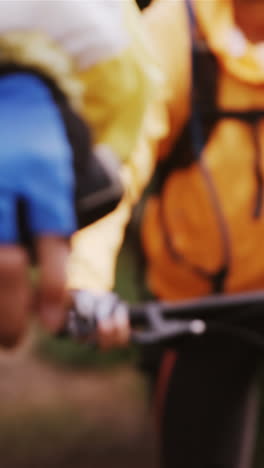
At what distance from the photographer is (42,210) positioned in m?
0.47

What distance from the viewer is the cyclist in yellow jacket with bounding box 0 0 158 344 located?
46cm

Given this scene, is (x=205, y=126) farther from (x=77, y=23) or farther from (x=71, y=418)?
(x=71, y=418)

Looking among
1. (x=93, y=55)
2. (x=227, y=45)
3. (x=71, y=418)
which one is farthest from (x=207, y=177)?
(x=71, y=418)

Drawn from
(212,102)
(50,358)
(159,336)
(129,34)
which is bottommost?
(50,358)

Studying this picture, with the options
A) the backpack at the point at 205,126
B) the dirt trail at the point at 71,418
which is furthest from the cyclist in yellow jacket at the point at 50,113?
the dirt trail at the point at 71,418

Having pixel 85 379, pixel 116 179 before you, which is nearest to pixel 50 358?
pixel 85 379

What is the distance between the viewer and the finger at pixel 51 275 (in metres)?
0.48

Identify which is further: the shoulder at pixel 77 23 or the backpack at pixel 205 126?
the backpack at pixel 205 126

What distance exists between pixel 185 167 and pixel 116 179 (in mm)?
482

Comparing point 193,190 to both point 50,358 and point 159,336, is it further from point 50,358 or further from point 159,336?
point 50,358

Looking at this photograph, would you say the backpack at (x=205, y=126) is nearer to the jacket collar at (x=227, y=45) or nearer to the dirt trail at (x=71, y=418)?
the jacket collar at (x=227, y=45)

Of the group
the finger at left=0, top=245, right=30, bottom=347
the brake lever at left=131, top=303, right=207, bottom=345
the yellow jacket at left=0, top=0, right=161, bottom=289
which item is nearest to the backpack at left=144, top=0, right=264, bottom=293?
the brake lever at left=131, top=303, right=207, bottom=345

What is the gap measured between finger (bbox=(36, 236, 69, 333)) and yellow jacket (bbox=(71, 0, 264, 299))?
1.04ft

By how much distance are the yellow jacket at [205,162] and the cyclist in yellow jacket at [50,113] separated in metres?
0.32
